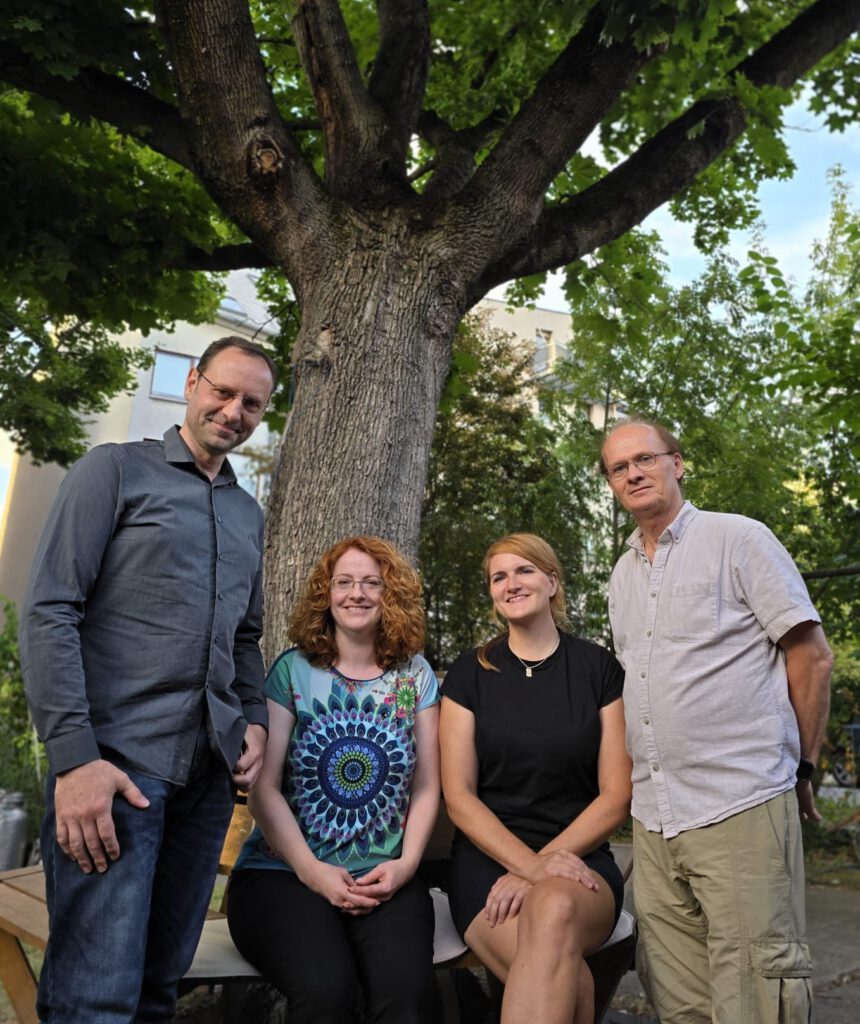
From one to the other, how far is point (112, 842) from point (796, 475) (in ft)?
32.9

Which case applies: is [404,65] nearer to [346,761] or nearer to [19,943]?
[346,761]

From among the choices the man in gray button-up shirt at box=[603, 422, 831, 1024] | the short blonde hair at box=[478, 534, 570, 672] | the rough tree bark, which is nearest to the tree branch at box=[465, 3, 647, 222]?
the rough tree bark

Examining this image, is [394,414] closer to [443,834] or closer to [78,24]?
[443,834]

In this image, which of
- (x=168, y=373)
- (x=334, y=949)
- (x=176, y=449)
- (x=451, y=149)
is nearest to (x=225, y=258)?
(x=451, y=149)

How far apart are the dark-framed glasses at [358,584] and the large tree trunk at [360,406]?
74 cm

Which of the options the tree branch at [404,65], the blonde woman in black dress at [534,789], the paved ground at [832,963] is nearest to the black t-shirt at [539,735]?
the blonde woman in black dress at [534,789]

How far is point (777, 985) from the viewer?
7.80ft

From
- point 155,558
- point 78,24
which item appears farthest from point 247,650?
point 78,24

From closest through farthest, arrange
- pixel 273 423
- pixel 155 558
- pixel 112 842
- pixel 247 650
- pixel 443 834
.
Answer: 1. pixel 112 842
2. pixel 155 558
3. pixel 247 650
4. pixel 443 834
5. pixel 273 423

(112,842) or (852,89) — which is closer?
(112,842)

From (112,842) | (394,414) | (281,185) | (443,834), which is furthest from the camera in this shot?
(281,185)

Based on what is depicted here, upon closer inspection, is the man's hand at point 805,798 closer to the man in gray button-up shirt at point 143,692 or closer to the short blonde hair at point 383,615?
the short blonde hair at point 383,615

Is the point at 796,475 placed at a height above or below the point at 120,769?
above

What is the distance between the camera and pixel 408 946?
2.49 m
